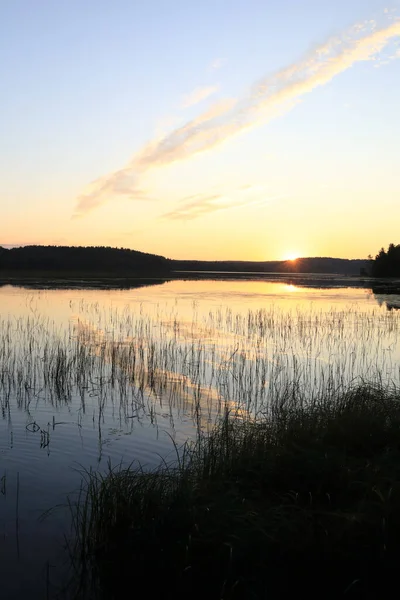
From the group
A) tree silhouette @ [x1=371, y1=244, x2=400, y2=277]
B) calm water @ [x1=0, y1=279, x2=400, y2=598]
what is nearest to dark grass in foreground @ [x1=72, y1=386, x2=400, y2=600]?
calm water @ [x1=0, y1=279, x2=400, y2=598]

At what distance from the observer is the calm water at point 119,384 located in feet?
20.6

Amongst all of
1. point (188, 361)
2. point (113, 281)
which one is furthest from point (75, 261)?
point (188, 361)

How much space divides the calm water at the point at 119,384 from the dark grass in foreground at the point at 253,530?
0.75m

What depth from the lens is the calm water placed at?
20.6ft

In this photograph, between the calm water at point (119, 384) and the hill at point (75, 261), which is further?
the hill at point (75, 261)

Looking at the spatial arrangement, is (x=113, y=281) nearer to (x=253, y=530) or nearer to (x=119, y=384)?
(x=119, y=384)

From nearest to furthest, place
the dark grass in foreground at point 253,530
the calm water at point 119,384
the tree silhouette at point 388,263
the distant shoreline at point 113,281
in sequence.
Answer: the dark grass in foreground at point 253,530
the calm water at point 119,384
the distant shoreline at point 113,281
the tree silhouette at point 388,263

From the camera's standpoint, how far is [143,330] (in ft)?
74.3

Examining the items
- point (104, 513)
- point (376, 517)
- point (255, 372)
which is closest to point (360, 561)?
point (376, 517)

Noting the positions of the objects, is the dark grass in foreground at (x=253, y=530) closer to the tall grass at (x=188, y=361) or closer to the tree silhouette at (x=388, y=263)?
the tall grass at (x=188, y=361)

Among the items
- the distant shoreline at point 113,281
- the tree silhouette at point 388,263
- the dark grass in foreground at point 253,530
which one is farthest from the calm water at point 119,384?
the tree silhouette at point 388,263

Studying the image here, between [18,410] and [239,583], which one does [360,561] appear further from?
[18,410]

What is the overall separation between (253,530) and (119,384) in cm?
890

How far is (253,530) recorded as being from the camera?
185 inches
